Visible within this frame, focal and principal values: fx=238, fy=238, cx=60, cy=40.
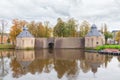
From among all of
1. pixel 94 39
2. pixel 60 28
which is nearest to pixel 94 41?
pixel 94 39

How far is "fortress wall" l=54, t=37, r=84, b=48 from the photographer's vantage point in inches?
2585

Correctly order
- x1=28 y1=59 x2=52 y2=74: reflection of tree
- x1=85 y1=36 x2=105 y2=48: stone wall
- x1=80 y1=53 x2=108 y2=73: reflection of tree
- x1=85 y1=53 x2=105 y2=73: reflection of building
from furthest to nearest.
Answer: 1. x1=85 y1=36 x2=105 y2=48: stone wall
2. x1=85 y1=53 x2=105 y2=73: reflection of building
3. x1=80 y1=53 x2=108 y2=73: reflection of tree
4. x1=28 y1=59 x2=52 y2=74: reflection of tree

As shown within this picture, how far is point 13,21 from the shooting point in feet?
217

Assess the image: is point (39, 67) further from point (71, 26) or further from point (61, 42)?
point (71, 26)

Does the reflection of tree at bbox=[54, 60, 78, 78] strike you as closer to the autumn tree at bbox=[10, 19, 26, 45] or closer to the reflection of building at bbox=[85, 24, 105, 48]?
the reflection of building at bbox=[85, 24, 105, 48]

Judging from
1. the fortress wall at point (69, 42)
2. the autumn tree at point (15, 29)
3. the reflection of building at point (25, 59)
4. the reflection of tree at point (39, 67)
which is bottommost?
the reflection of building at point (25, 59)

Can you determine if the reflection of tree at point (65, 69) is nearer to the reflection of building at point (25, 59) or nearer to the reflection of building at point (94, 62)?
the reflection of building at point (94, 62)

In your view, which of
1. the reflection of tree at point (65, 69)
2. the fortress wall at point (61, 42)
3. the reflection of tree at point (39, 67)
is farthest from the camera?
the fortress wall at point (61, 42)

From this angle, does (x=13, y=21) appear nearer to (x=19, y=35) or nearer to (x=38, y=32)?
(x=19, y=35)

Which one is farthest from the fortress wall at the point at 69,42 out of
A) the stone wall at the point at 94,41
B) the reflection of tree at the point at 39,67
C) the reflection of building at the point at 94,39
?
the reflection of tree at the point at 39,67

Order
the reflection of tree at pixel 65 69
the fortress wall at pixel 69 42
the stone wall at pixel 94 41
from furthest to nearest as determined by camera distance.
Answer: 1. the fortress wall at pixel 69 42
2. the stone wall at pixel 94 41
3. the reflection of tree at pixel 65 69

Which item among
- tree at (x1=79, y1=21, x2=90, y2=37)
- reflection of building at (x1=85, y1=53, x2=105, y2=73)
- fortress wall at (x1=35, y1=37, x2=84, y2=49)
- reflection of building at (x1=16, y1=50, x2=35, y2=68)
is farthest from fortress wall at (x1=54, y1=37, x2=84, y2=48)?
reflection of building at (x1=85, y1=53, x2=105, y2=73)

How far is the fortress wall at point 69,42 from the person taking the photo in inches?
2585

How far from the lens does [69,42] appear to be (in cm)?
6712
